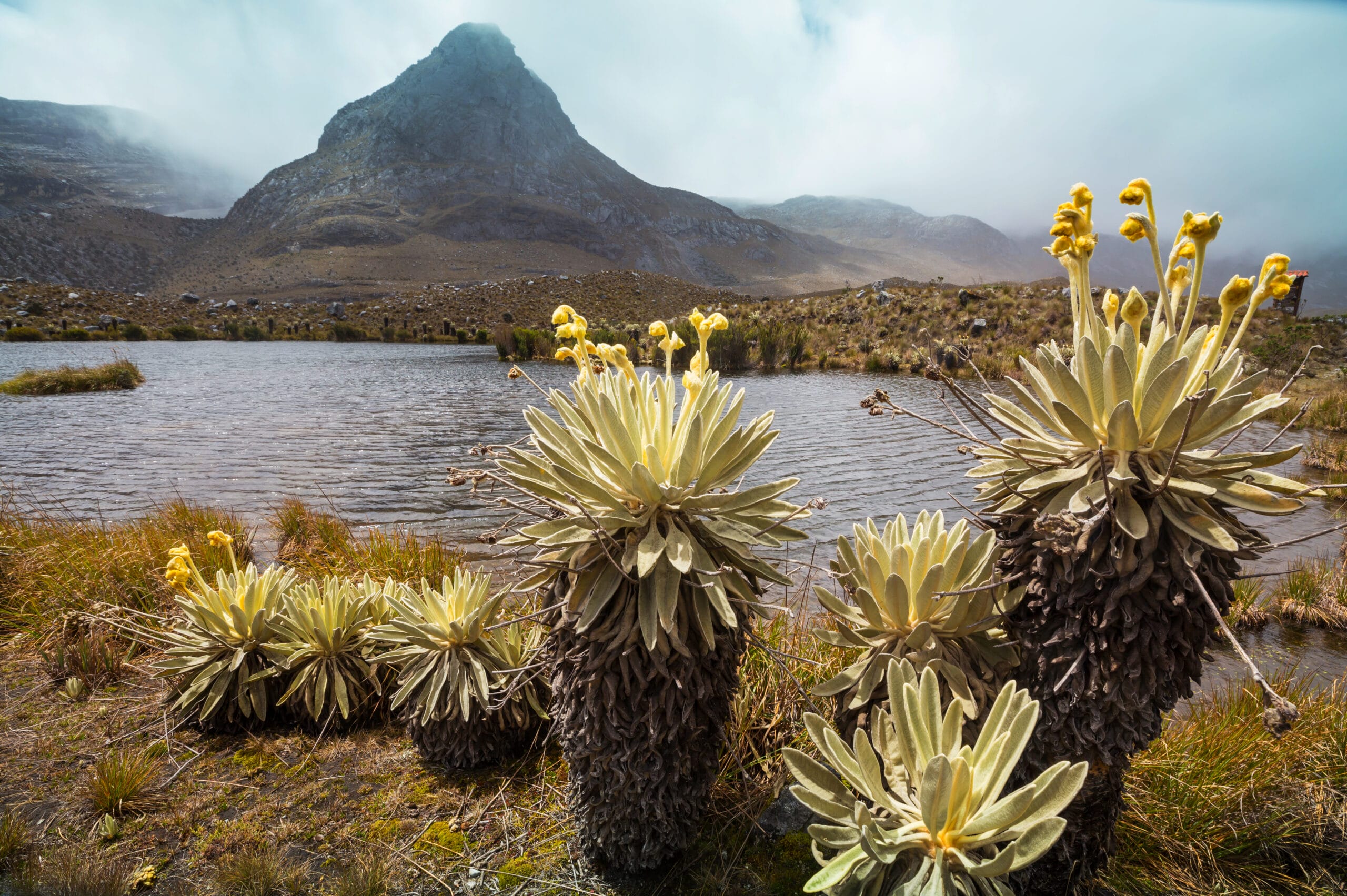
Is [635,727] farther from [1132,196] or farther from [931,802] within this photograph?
[1132,196]

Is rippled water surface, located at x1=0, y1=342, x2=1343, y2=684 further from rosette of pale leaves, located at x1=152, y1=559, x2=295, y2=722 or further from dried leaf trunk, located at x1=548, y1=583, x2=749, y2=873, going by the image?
dried leaf trunk, located at x1=548, y1=583, x2=749, y2=873

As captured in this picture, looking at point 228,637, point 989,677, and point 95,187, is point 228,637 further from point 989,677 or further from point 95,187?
point 95,187

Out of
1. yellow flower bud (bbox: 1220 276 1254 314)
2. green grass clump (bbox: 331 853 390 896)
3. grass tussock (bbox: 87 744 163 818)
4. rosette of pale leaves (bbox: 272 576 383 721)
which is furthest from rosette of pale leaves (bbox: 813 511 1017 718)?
grass tussock (bbox: 87 744 163 818)

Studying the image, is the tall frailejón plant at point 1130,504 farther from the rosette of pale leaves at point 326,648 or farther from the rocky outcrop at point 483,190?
the rocky outcrop at point 483,190

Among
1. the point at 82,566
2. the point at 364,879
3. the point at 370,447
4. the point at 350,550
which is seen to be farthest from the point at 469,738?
the point at 370,447

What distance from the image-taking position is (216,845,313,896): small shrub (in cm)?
195

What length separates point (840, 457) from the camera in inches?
337

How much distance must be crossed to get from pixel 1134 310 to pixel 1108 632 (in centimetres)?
89

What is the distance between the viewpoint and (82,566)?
4059mm

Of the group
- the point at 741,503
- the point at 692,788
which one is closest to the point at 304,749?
the point at 692,788

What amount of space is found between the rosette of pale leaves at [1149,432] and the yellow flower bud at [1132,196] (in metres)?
0.27

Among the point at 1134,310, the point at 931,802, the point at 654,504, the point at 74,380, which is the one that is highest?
the point at 1134,310

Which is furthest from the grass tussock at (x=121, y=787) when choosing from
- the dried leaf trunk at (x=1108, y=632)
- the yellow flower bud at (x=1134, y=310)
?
the yellow flower bud at (x=1134, y=310)

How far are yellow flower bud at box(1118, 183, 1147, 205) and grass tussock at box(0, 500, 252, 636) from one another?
5.50 metres
